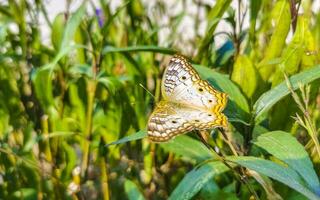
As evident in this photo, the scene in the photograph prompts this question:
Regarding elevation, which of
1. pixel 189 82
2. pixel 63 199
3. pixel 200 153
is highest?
pixel 189 82

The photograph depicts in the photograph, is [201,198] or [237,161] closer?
[237,161]

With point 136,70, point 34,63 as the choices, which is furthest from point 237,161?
point 34,63

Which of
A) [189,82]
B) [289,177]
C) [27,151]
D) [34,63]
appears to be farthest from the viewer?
[34,63]

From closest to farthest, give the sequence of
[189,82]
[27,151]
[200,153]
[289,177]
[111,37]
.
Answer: [289,177]
[189,82]
[200,153]
[27,151]
[111,37]

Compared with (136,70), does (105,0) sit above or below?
above

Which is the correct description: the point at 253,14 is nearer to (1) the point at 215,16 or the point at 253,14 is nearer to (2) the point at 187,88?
(1) the point at 215,16

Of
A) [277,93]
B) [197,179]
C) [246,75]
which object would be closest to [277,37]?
[246,75]

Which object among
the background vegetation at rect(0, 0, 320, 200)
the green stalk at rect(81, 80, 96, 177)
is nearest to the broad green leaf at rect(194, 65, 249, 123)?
the background vegetation at rect(0, 0, 320, 200)

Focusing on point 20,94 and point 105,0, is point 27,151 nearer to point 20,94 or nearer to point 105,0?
point 20,94
